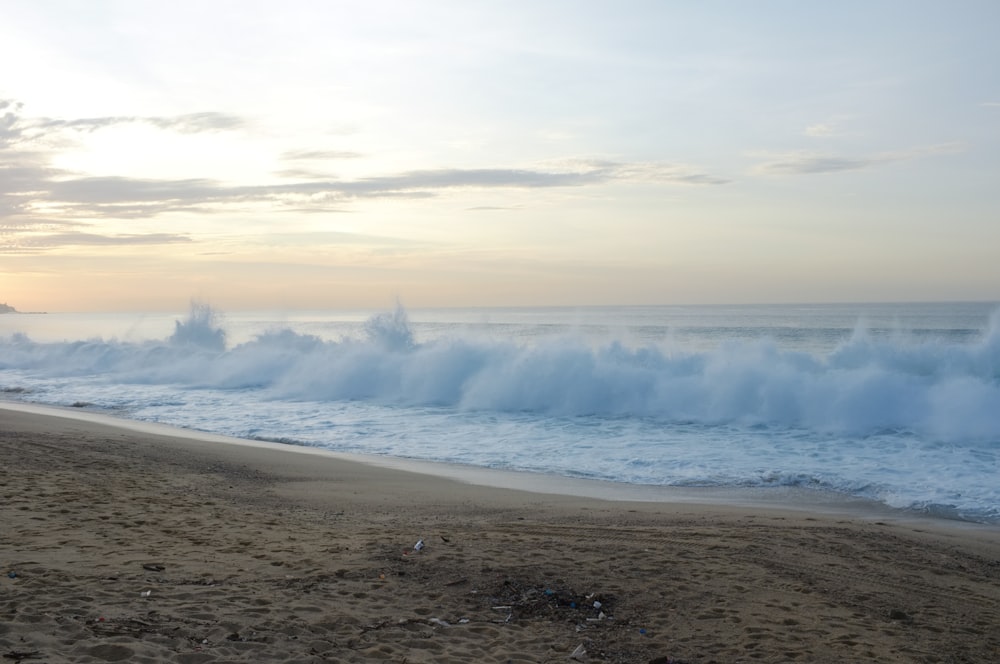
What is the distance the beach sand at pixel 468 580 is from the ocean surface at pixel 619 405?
323 centimetres

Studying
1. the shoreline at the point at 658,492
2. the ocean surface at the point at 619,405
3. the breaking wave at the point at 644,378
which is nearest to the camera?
the shoreline at the point at 658,492

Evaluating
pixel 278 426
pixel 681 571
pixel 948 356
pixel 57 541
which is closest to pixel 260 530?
pixel 57 541

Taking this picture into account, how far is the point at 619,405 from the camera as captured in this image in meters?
20.6

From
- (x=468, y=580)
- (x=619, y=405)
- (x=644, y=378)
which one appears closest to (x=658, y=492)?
(x=468, y=580)

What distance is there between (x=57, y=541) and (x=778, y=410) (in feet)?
51.6

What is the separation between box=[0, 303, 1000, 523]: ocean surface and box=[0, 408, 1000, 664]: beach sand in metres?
3.23

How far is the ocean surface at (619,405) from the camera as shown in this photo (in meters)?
12.9

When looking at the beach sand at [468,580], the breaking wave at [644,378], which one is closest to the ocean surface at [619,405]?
the breaking wave at [644,378]

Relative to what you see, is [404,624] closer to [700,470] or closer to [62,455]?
[700,470]

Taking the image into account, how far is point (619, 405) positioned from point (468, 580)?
47.6 feet

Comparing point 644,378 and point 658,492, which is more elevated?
point 644,378

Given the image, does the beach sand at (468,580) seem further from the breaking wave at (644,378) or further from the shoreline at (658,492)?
the breaking wave at (644,378)

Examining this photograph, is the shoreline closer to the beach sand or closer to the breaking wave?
the beach sand

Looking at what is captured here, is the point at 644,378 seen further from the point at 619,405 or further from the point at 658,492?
the point at 658,492
